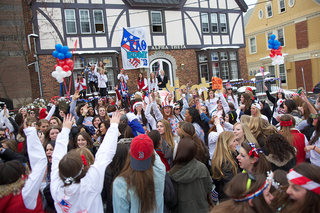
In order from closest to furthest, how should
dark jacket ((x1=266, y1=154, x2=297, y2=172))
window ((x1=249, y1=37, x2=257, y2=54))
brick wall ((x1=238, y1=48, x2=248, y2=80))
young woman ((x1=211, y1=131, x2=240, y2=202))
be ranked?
dark jacket ((x1=266, y1=154, x2=297, y2=172)), young woman ((x1=211, y1=131, x2=240, y2=202)), brick wall ((x1=238, y1=48, x2=248, y2=80)), window ((x1=249, y1=37, x2=257, y2=54))

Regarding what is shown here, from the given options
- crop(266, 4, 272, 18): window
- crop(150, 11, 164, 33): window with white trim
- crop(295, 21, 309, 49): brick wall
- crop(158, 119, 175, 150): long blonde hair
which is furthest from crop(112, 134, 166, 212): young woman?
crop(266, 4, 272, 18): window

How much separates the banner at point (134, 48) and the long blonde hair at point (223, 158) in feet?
38.1

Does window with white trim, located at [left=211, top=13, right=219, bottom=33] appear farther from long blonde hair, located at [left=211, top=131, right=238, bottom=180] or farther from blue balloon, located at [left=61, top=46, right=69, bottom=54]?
long blonde hair, located at [left=211, top=131, right=238, bottom=180]

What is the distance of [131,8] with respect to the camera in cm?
1441

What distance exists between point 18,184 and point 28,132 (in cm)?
56

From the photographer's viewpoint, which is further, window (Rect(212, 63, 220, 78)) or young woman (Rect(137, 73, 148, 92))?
window (Rect(212, 63, 220, 78))

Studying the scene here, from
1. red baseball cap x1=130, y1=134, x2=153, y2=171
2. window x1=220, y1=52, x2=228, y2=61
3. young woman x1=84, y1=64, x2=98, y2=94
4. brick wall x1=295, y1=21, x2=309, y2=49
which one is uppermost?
brick wall x1=295, y1=21, x2=309, y2=49

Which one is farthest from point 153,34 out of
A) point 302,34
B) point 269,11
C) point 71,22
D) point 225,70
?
point 269,11

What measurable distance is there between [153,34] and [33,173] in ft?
45.0

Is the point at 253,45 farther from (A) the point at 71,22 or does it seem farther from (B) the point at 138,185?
(B) the point at 138,185

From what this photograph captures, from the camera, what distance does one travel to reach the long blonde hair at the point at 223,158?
328 cm

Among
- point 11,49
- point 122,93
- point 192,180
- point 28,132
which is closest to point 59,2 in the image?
point 122,93

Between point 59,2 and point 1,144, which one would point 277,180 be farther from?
point 59,2

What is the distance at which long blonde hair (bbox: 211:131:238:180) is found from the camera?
3.28m
